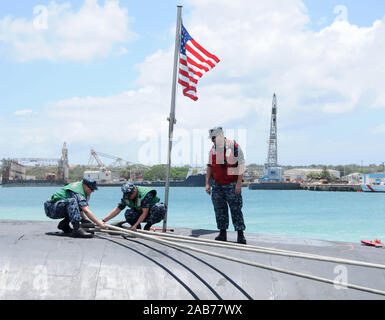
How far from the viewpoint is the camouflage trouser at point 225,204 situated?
6707mm

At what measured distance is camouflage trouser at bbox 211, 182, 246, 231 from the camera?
6.71 m

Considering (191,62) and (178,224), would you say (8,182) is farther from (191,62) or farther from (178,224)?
(191,62)

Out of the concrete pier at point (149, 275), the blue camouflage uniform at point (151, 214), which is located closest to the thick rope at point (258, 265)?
the concrete pier at point (149, 275)

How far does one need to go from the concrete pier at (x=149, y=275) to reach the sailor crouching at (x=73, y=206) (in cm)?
43

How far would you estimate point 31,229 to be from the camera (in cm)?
718

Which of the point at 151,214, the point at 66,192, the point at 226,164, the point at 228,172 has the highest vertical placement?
the point at 226,164

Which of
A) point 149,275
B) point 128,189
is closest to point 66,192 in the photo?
point 128,189

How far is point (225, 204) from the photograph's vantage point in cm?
694

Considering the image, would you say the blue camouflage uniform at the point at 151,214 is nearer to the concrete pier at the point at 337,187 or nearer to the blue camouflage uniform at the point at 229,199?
the blue camouflage uniform at the point at 229,199

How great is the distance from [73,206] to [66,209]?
0.18 m

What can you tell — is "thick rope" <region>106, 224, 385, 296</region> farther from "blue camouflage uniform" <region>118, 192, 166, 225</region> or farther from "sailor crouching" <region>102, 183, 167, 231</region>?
"blue camouflage uniform" <region>118, 192, 166, 225</region>

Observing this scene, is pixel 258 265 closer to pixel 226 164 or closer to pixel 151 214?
pixel 226 164

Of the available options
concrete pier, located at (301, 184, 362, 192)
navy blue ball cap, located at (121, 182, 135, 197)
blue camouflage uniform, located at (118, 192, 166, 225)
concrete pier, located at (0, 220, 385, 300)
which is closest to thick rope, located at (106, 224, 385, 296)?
concrete pier, located at (0, 220, 385, 300)

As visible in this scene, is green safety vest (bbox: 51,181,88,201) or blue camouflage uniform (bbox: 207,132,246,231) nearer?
green safety vest (bbox: 51,181,88,201)
